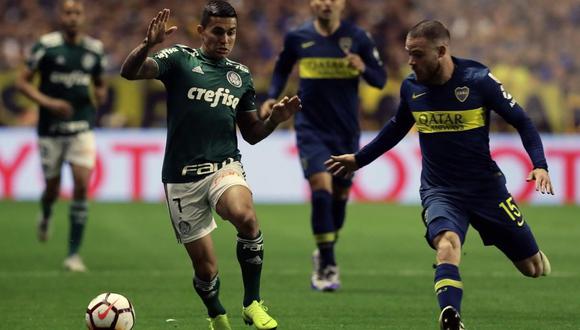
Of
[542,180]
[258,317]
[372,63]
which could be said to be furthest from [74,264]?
[542,180]

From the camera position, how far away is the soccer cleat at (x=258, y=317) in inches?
302

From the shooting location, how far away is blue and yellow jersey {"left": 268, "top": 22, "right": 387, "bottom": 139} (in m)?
11.4

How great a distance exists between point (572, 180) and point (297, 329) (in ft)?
42.6

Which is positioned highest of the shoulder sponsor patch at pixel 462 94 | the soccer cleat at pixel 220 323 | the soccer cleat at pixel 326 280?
the shoulder sponsor patch at pixel 462 94

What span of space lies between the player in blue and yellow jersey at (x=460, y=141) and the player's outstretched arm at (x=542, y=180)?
222 mm

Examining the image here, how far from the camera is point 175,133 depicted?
7961 mm

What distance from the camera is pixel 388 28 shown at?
23094 millimetres

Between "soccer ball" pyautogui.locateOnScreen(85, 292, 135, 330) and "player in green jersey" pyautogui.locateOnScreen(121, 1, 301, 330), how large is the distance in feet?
2.26

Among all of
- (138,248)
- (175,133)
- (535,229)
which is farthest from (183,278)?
(535,229)

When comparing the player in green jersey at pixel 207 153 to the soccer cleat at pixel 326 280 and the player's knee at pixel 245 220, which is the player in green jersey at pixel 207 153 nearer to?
the player's knee at pixel 245 220

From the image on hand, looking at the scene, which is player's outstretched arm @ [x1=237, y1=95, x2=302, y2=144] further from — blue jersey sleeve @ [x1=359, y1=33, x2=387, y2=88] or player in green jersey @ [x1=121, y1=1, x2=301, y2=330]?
blue jersey sleeve @ [x1=359, y1=33, x2=387, y2=88]

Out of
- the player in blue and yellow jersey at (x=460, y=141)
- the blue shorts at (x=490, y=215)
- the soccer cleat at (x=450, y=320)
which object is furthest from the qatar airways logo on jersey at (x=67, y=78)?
the soccer cleat at (x=450, y=320)

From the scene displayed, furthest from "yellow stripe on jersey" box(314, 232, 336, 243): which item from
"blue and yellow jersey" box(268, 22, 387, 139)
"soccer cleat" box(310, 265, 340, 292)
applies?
"blue and yellow jersey" box(268, 22, 387, 139)

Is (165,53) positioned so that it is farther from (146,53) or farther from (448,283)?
(448,283)
